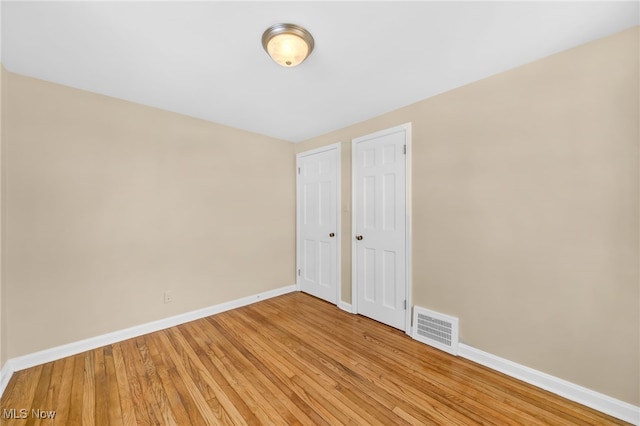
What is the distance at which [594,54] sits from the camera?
157cm

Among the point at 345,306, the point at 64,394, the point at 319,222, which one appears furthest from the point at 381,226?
the point at 64,394

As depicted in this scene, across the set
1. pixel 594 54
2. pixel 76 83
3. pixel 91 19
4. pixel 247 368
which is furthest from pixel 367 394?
pixel 76 83

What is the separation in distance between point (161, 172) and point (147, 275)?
1115mm

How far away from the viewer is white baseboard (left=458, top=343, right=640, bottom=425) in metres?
1.46

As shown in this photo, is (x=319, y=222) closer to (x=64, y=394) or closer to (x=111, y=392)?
(x=111, y=392)

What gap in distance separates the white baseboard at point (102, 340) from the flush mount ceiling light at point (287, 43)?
2.81 m

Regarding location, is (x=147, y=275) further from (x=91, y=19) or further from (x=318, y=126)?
(x=318, y=126)

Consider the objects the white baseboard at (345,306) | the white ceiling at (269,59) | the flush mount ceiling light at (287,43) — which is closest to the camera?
the white ceiling at (269,59)

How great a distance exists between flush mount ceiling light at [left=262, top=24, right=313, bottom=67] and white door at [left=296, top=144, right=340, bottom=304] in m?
1.66

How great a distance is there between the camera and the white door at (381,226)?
2.54m

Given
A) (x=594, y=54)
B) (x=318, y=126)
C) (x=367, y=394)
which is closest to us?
(x=594, y=54)

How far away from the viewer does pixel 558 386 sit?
5.46 ft

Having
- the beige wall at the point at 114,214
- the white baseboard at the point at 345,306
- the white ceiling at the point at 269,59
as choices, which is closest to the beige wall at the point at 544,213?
the white ceiling at the point at 269,59

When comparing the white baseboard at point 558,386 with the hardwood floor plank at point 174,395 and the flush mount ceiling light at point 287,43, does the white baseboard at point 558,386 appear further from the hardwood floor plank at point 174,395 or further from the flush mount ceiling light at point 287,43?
the flush mount ceiling light at point 287,43
